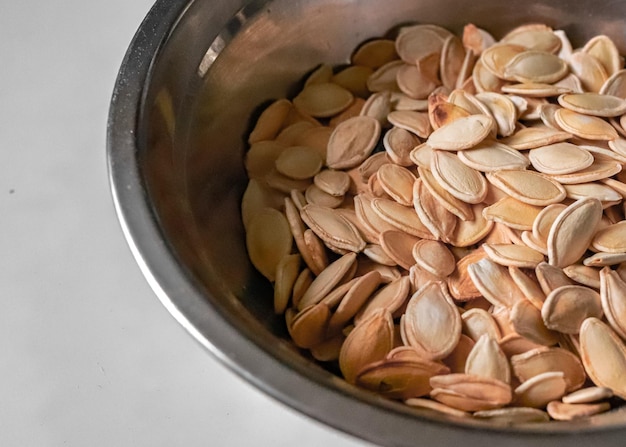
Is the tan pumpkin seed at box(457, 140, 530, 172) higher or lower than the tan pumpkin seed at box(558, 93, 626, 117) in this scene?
higher

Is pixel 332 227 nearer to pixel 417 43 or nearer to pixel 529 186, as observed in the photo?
pixel 529 186

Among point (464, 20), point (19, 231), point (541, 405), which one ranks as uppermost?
point (19, 231)

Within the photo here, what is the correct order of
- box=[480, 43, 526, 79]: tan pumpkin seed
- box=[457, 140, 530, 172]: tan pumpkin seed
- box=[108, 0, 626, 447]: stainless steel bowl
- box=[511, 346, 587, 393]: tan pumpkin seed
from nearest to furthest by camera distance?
box=[108, 0, 626, 447]: stainless steel bowl
box=[511, 346, 587, 393]: tan pumpkin seed
box=[457, 140, 530, 172]: tan pumpkin seed
box=[480, 43, 526, 79]: tan pumpkin seed

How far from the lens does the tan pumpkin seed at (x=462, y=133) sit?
638 millimetres

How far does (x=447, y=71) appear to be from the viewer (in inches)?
30.0

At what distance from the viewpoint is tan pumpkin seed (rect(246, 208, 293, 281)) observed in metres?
0.62

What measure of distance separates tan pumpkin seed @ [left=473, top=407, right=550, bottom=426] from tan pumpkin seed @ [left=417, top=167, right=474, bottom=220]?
0.65 feet

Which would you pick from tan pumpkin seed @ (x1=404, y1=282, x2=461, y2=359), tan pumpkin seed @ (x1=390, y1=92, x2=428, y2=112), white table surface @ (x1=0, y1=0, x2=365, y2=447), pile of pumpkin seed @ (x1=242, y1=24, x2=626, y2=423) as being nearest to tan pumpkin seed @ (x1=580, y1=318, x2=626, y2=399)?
pile of pumpkin seed @ (x1=242, y1=24, x2=626, y2=423)

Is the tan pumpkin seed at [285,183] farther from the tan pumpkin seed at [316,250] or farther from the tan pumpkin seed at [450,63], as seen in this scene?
the tan pumpkin seed at [450,63]

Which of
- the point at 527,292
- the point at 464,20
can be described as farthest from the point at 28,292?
the point at 464,20

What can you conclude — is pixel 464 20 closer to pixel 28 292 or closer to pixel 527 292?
pixel 527 292

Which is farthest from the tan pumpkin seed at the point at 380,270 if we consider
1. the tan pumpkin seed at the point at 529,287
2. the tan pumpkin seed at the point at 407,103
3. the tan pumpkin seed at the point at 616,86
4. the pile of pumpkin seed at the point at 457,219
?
the tan pumpkin seed at the point at 616,86

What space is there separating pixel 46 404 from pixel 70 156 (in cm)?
28

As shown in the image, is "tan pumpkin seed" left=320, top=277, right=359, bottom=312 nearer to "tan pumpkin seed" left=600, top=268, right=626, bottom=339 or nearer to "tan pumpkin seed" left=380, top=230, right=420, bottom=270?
"tan pumpkin seed" left=380, top=230, right=420, bottom=270
